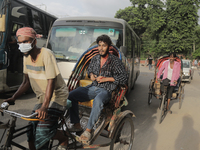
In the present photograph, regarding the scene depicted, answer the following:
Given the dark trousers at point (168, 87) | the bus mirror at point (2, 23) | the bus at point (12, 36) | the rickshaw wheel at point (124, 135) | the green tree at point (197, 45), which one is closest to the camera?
the rickshaw wheel at point (124, 135)

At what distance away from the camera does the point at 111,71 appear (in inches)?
122

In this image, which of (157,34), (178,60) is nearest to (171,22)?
(157,34)

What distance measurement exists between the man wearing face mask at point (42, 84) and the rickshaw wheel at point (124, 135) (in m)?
1.06

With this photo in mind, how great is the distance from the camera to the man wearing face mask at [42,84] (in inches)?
77.1

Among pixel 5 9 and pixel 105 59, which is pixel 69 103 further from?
pixel 5 9

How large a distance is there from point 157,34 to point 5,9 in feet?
124

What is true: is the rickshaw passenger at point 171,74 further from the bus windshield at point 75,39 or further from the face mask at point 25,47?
the face mask at point 25,47

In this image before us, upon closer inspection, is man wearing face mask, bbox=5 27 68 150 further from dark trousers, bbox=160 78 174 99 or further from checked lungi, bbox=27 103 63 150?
dark trousers, bbox=160 78 174 99

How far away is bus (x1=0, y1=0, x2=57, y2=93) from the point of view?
5820mm

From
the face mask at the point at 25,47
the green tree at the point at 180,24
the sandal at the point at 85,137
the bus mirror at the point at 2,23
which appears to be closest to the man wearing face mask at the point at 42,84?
the face mask at the point at 25,47

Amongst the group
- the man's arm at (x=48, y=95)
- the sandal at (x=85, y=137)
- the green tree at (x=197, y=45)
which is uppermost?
the green tree at (x=197, y=45)

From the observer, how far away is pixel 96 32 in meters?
5.58

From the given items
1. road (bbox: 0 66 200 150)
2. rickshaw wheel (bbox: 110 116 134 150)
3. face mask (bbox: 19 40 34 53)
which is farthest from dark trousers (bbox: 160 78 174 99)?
face mask (bbox: 19 40 34 53)

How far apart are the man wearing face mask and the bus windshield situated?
3.42 meters
